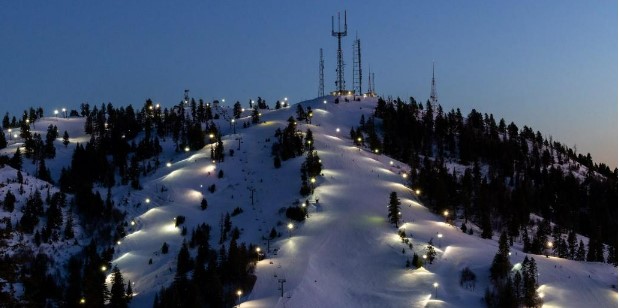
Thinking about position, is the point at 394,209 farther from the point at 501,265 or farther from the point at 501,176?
the point at 501,176

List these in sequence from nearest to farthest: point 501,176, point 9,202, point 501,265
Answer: point 501,265
point 9,202
point 501,176

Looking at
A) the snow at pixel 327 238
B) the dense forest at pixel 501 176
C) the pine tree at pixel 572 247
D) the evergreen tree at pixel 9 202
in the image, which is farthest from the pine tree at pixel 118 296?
the pine tree at pixel 572 247

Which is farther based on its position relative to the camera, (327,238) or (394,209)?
(394,209)

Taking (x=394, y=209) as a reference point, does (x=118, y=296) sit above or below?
below

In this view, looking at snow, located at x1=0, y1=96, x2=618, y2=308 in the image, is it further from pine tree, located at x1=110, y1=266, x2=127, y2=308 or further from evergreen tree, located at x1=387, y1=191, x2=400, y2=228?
pine tree, located at x1=110, y1=266, x2=127, y2=308

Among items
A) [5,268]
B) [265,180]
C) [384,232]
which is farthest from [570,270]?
[5,268]

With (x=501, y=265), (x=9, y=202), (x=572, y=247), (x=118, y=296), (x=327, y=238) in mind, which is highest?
(x=9, y=202)

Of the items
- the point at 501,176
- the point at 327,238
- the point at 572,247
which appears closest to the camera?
the point at 327,238

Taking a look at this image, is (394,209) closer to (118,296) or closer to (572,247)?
(572,247)

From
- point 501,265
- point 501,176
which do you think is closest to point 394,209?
point 501,265

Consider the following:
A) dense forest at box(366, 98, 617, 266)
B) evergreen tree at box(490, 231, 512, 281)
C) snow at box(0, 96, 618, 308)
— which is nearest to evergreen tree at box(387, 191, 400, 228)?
snow at box(0, 96, 618, 308)
